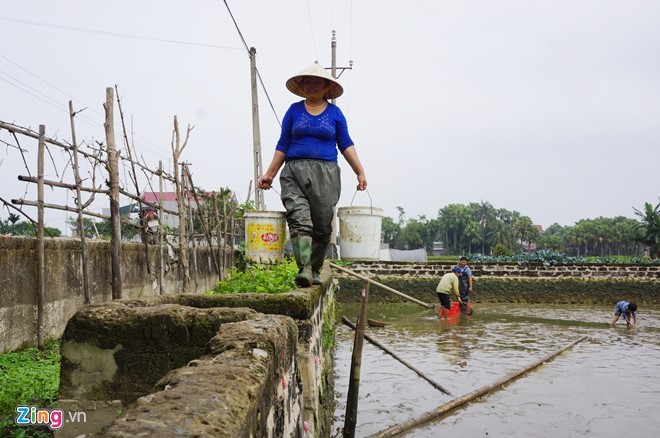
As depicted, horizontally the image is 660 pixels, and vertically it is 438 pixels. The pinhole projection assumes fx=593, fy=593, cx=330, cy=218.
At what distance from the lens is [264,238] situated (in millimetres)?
6152

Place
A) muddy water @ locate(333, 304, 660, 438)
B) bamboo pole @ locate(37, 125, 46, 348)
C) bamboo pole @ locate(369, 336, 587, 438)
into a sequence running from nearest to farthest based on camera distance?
1. bamboo pole @ locate(369, 336, 587, 438)
2. bamboo pole @ locate(37, 125, 46, 348)
3. muddy water @ locate(333, 304, 660, 438)

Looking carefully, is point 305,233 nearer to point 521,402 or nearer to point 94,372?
point 94,372

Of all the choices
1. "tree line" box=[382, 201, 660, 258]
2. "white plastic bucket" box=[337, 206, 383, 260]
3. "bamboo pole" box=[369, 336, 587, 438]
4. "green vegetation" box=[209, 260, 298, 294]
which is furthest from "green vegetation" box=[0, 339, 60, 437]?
"tree line" box=[382, 201, 660, 258]

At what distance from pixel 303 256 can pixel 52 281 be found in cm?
257

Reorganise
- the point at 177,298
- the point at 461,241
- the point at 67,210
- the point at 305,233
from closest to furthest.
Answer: the point at 177,298
the point at 305,233
the point at 67,210
the point at 461,241

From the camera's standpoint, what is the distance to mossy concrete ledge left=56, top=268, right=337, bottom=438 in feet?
4.29

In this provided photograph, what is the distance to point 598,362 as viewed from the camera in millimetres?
8047

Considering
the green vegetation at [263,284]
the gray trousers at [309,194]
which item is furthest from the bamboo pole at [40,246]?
the gray trousers at [309,194]

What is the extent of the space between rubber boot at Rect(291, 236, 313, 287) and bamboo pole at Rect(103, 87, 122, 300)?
7.30ft

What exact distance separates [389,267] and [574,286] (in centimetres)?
566

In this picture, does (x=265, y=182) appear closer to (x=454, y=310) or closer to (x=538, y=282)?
(x=454, y=310)

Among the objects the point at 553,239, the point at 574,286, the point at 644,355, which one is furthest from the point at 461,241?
the point at 644,355

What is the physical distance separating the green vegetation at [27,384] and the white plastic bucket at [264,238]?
2.10m

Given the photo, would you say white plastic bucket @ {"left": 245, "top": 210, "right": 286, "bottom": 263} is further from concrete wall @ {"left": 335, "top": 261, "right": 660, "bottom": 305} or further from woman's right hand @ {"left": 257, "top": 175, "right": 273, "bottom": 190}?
concrete wall @ {"left": 335, "top": 261, "right": 660, "bottom": 305}
